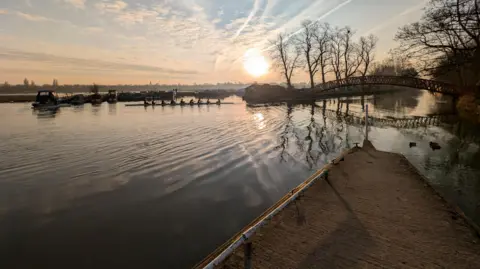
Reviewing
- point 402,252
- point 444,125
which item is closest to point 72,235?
point 402,252

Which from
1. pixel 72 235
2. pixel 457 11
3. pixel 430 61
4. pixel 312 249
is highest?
pixel 457 11

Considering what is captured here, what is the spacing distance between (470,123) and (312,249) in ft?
102

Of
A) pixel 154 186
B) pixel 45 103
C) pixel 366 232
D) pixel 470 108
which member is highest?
pixel 45 103

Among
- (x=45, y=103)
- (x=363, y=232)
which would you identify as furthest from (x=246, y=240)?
(x=45, y=103)

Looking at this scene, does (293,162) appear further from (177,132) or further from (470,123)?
(470,123)

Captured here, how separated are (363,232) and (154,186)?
324 inches

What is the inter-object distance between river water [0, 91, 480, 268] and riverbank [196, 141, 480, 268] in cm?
172

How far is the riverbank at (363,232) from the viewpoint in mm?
4973

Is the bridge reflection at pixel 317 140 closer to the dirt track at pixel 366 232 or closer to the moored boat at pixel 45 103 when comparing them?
the dirt track at pixel 366 232

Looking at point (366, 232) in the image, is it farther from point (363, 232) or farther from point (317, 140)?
point (317, 140)

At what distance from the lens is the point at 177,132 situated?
2412 cm

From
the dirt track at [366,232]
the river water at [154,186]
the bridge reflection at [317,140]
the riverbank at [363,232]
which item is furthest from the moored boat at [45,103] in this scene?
the dirt track at [366,232]

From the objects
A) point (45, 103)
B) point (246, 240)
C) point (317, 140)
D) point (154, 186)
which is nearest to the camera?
point (246, 240)

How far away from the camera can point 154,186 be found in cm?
1106
